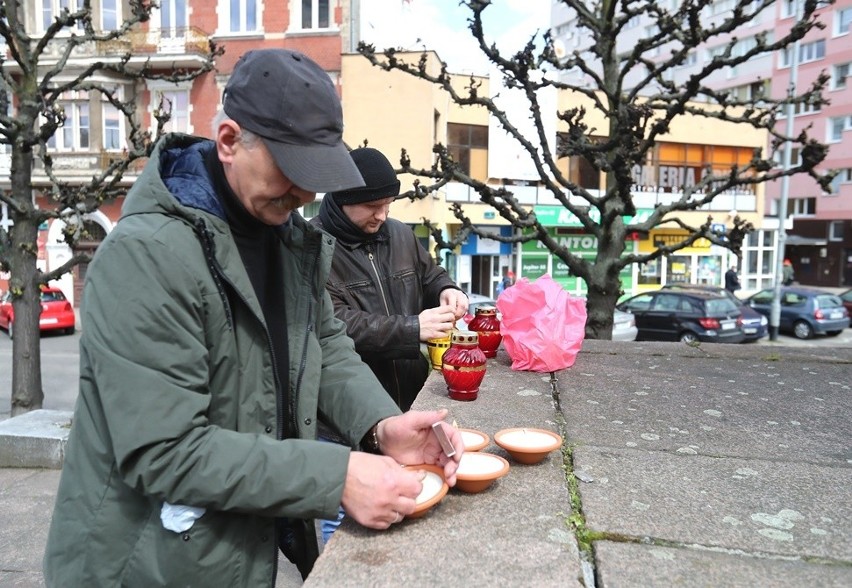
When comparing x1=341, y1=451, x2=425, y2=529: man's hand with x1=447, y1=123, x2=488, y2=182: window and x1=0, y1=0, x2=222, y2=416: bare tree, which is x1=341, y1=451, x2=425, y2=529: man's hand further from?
x1=447, y1=123, x2=488, y2=182: window

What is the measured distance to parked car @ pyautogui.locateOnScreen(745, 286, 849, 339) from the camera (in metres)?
19.3

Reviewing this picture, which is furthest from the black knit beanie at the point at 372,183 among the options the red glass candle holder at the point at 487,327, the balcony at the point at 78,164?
the balcony at the point at 78,164

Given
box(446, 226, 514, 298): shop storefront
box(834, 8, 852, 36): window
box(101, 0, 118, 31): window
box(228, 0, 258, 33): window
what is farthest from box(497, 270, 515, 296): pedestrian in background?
box(834, 8, 852, 36): window

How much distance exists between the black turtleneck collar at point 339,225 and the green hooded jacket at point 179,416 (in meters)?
1.40

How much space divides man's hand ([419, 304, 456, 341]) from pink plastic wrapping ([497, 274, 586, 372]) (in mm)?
772

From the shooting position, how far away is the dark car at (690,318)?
15492 millimetres

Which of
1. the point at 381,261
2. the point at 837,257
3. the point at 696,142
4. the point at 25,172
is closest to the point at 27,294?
the point at 25,172

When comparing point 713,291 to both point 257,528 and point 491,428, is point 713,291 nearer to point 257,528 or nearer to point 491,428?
point 491,428

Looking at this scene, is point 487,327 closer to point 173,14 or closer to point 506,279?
point 506,279

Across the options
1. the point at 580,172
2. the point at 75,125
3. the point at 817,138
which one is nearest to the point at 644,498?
the point at 75,125

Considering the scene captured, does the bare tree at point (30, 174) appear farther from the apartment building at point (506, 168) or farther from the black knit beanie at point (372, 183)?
the apartment building at point (506, 168)

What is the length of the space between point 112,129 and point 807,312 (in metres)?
23.8

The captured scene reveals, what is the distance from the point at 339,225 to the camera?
10.1 feet

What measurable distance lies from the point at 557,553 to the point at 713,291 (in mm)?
16633
